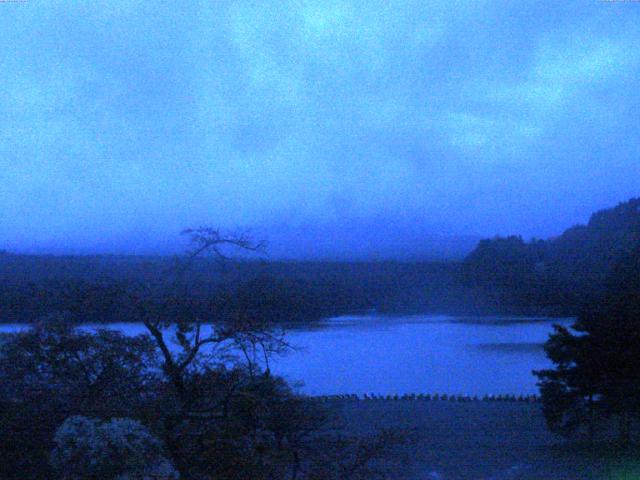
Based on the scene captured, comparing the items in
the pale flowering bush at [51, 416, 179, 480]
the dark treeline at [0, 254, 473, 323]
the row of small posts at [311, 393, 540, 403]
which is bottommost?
the row of small posts at [311, 393, 540, 403]

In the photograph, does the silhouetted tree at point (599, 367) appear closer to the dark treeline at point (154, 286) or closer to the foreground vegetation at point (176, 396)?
the dark treeline at point (154, 286)

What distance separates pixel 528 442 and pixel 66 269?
32.4 feet

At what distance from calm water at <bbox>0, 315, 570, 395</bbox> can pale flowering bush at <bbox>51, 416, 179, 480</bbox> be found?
31.7ft

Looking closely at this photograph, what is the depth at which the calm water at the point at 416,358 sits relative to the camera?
20.1m

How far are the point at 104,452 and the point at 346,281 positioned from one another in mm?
16338

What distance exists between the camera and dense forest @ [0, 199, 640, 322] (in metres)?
7.96

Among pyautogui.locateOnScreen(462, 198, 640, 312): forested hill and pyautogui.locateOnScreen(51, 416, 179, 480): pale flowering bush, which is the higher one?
pyautogui.locateOnScreen(462, 198, 640, 312): forested hill

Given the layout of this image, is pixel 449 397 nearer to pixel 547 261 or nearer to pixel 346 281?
pixel 346 281

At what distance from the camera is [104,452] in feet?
17.6

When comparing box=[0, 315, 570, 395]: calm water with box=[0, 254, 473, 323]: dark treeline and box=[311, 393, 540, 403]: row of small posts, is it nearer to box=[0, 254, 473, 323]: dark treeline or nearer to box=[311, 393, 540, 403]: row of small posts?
box=[311, 393, 540, 403]: row of small posts

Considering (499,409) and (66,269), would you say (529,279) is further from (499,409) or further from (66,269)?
(66,269)

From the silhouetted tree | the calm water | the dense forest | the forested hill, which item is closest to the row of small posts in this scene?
the calm water

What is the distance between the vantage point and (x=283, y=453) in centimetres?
716

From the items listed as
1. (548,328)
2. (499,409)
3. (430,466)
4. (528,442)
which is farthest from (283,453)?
(548,328)
